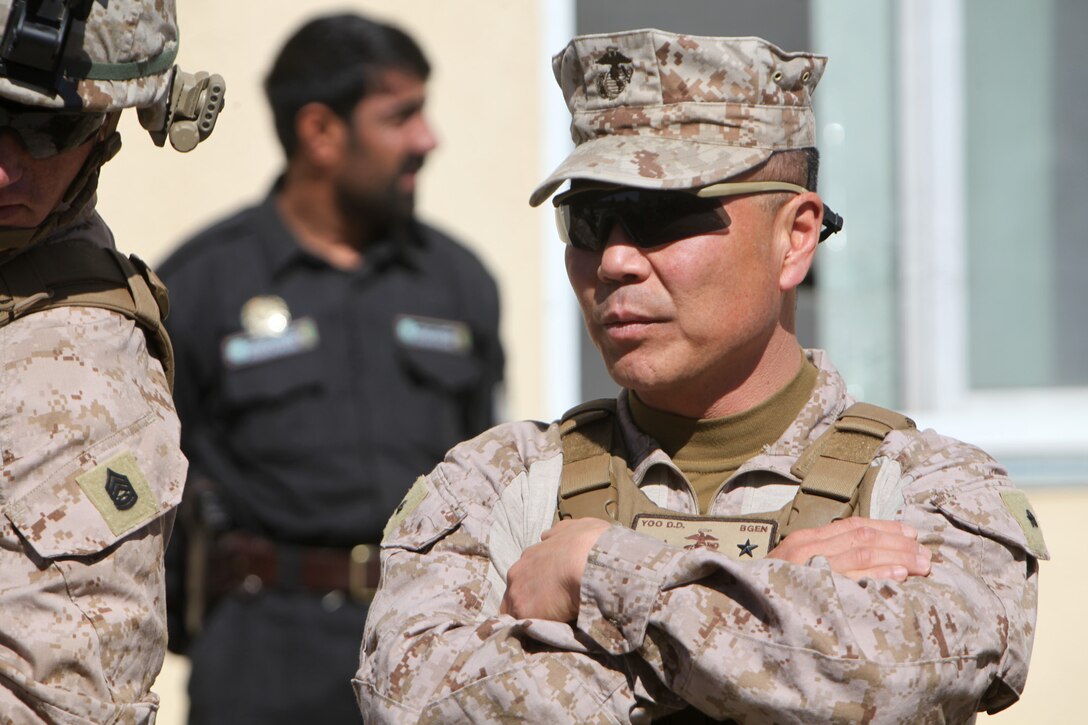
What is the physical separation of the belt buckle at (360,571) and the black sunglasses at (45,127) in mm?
2106

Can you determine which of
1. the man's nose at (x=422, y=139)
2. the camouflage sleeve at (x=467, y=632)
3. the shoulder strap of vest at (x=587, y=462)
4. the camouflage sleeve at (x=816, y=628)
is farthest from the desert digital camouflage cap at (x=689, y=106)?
the man's nose at (x=422, y=139)

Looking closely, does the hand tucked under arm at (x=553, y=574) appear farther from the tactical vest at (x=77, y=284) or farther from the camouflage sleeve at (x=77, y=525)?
the tactical vest at (x=77, y=284)

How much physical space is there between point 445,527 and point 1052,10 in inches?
132

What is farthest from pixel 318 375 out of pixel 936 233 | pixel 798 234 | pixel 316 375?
pixel 798 234

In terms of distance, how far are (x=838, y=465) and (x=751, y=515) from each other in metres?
0.14

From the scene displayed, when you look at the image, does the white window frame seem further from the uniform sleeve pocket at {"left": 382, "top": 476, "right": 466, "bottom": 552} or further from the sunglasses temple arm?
the uniform sleeve pocket at {"left": 382, "top": 476, "right": 466, "bottom": 552}

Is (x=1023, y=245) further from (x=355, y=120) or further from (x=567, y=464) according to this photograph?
(x=567, y=464)

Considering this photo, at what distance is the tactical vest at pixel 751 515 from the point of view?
2332 millimetres

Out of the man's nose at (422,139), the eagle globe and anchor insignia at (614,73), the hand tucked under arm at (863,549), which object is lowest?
the hand tucked under arm at (863,549)

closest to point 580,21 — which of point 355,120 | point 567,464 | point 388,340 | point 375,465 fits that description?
point 355,120

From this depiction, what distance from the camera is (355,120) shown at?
479 centimetres

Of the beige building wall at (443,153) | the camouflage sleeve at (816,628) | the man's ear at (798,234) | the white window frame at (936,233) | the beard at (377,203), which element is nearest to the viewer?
the camouflage sleeve at (816,628)

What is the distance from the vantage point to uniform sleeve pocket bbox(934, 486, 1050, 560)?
2.29 meters

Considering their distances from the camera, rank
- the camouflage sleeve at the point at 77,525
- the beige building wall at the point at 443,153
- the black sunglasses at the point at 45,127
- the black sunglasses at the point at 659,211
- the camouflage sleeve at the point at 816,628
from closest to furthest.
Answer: the camouflage sleeve at the point at 816,628
the camouflage sleeve at the point at 77,525
the black sunglasses at the point at 45,127
the black sunglasses at the point at 659,211
the beige building wall at the point at 443,153
